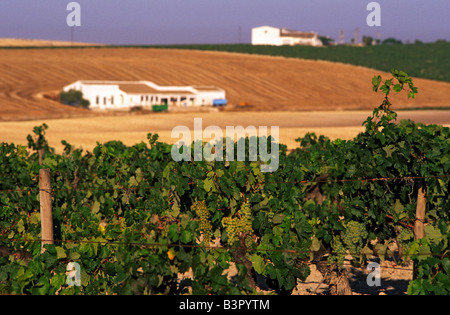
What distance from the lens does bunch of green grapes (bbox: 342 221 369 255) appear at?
9.65 metres

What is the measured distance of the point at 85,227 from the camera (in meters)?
8.52

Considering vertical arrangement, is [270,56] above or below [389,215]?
above

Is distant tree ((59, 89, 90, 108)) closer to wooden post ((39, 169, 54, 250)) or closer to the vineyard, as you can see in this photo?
the vineyard

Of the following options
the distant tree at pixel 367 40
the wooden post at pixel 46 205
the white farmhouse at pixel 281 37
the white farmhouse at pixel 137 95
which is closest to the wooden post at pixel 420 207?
the wooden post at pixel 46 205

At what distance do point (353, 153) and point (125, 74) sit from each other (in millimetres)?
73101

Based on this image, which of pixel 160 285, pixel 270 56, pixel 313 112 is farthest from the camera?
pixel 270 56

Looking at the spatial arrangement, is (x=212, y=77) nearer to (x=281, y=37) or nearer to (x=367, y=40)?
(x=281, y=37)

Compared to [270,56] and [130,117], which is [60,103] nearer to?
[130,117]

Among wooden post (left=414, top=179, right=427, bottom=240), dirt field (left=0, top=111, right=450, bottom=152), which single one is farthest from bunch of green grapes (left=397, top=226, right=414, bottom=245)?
dirt field (left=0, top=111, right=450, bottom=152)

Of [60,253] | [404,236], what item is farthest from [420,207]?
[60,253]

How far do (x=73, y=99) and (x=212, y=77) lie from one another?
2544 centimetres

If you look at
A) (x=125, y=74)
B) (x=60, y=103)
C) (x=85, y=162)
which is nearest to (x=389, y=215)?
(x=85, y=162)

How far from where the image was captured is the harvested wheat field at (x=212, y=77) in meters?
65.4

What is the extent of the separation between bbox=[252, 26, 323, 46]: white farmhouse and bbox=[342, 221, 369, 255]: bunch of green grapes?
133111mm
